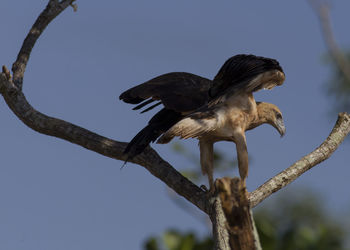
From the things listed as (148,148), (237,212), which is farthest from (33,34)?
(237,212)

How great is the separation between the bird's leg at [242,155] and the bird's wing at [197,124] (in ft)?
0.76

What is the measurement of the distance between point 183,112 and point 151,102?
61cm

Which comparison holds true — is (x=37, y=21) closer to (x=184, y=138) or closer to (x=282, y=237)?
(x=184, y=138)

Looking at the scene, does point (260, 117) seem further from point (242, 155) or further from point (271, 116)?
point (242, 155)

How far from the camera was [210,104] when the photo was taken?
576cm

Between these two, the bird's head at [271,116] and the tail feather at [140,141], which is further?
the bird's head at [271,116]

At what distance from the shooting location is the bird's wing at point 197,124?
5.38 meters

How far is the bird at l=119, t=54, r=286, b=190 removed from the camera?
5.59 metres

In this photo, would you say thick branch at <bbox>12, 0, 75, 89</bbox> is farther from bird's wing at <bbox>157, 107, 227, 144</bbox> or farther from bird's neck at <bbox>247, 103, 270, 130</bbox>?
bird's neck at <bbox>247, 103, 270, 130</bbox>

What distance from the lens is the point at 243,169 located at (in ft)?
19.0

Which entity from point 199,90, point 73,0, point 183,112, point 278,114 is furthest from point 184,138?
point 73,0

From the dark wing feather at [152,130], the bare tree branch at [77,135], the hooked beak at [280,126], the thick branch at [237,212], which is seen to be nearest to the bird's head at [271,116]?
the hooked beak at [280,126]

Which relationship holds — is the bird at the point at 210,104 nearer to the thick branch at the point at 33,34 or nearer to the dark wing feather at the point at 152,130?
the dark wing feather at the point at 152,130

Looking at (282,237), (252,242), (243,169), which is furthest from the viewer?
(282,237)
